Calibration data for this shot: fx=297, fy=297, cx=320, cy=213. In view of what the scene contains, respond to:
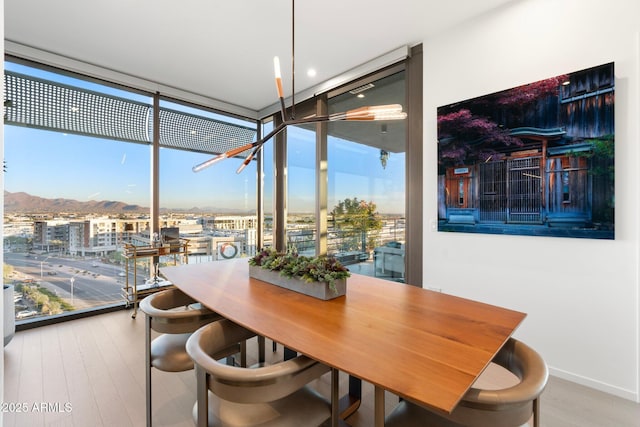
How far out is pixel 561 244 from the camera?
225cm

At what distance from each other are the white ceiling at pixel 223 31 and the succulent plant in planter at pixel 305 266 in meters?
2.08

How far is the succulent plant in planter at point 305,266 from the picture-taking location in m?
1.75

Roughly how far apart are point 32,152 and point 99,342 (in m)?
2.24

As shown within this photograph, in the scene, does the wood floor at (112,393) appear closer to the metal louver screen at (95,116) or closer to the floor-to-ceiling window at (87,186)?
the floor-to-ceiling window at (87,186)

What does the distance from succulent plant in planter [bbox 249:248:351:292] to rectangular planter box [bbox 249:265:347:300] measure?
0.02 meters

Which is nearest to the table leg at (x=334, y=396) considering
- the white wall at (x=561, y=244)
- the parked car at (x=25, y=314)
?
the white wall at (x=561, y=244)

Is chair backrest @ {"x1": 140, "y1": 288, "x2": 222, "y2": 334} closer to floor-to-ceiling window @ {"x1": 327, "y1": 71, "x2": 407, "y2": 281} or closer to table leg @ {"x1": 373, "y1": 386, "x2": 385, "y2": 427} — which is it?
table leg @ {"x1": 373, "y1": 386, "x2": 385, "y2": 427}

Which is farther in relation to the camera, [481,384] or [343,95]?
[343,95]

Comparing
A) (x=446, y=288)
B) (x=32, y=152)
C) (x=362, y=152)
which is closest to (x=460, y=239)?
(x=446, y=288)

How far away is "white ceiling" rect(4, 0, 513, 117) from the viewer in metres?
2.50

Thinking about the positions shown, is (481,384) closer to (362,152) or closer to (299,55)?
(362,152)

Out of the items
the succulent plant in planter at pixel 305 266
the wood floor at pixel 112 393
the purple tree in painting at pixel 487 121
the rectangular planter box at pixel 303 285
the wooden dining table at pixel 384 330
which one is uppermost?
the purple tree in painting at pixel 487 121

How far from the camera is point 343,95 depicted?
392 centimetres

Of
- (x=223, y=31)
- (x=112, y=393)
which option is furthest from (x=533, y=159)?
(x=112, y=393)
